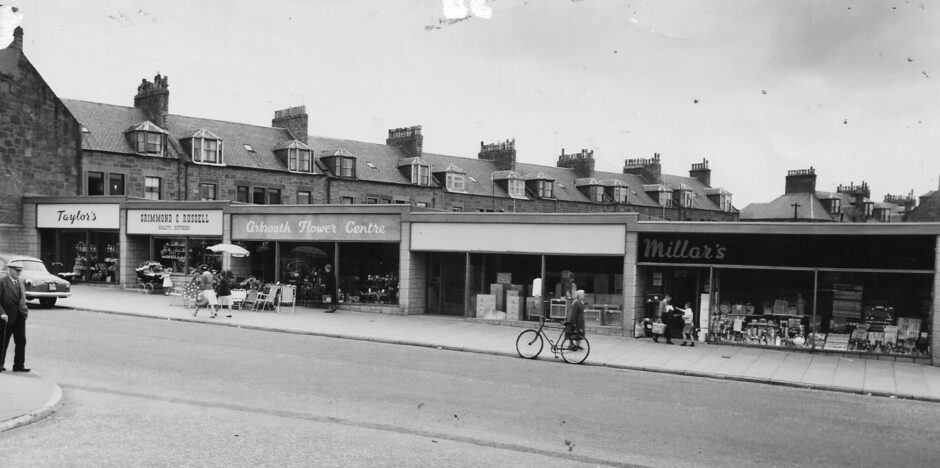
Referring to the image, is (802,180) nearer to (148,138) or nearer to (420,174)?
(420,174)

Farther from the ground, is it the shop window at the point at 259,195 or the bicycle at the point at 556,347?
the shop window at the point at 259,195

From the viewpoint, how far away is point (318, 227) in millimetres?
27578

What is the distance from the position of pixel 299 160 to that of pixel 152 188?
996 centimetres

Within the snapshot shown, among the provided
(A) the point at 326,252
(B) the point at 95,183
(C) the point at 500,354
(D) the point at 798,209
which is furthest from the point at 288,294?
(D) the point at 798,209

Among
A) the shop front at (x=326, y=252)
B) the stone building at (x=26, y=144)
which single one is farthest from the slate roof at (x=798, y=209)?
the stone building at (x=26, y=144)

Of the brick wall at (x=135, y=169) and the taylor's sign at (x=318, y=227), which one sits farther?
the brick wall at (x=135, y=169)

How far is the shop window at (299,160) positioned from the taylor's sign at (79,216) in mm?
15267

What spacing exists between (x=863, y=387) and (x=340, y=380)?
35.6 ft

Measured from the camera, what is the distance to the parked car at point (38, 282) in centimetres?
2362

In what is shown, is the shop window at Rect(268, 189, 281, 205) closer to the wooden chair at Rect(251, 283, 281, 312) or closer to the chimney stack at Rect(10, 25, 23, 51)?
the chimney stack at Rect(10, 25, 23, 51)

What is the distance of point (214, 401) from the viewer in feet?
35.7

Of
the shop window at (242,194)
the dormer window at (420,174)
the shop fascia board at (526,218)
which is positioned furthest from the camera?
the dormer window at (420,174)

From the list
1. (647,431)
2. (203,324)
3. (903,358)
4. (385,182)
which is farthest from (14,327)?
(385,182)

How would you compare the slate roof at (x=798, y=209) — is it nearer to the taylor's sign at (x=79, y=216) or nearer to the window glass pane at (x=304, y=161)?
the window glass pane at (x=304, y=161)
